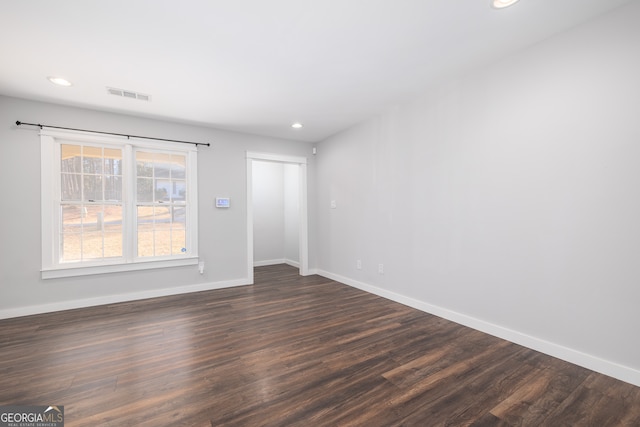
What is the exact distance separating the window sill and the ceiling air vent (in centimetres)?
225

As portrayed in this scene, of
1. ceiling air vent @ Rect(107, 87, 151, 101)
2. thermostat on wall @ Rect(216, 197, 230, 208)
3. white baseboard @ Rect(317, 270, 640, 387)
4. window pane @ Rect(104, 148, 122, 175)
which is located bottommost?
white baseboard @ Rect(317, 270, 640, 387)

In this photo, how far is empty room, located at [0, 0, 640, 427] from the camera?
1.88m

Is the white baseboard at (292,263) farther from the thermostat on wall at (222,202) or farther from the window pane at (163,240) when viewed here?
the window pane at (163,240)

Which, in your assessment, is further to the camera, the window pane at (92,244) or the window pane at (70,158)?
the window pane at (92,244)

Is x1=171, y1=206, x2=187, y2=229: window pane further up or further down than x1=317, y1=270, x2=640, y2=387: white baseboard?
further up

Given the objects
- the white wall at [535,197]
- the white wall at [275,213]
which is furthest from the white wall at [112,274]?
the white wall at [535,197]

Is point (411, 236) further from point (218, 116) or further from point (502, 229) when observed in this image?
point (218, 116)

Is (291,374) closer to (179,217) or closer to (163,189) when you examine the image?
(179,217)

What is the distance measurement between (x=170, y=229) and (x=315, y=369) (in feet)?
10.7

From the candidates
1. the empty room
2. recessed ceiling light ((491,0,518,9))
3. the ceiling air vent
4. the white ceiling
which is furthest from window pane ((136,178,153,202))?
recessed ceiling light ((491,0,518,9))

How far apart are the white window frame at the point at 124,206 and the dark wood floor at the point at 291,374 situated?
0.67 meters

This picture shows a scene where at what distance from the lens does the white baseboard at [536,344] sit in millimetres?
1980

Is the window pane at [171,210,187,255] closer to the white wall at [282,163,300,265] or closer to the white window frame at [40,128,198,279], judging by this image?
the white window frame at [40,128,198,279]

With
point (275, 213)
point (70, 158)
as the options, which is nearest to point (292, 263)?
point (275, 213)
